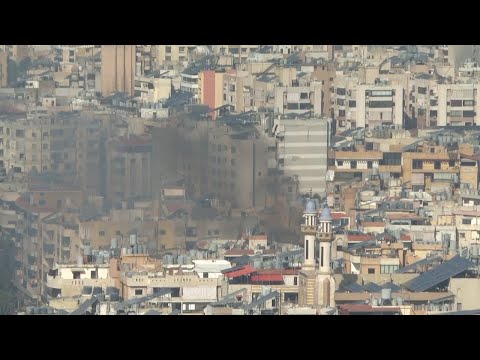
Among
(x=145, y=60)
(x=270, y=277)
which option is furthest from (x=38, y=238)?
(x=145, y=60)

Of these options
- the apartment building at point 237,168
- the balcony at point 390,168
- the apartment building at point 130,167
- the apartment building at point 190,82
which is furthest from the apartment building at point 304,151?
the apartment building at point 130,167

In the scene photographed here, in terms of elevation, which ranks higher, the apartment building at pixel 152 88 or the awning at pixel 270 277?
the apartment building at pixel 152 88

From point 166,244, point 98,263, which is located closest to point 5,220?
point 166,244

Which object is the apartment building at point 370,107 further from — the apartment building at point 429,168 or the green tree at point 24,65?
the green tree at point 24,65

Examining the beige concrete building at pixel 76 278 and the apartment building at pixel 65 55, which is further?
the apartment building at pixel 65 55

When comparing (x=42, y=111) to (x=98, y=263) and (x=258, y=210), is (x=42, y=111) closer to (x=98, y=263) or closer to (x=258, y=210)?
(x=258, y=210)

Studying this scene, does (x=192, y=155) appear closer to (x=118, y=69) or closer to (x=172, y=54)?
(x=118, y=69)
